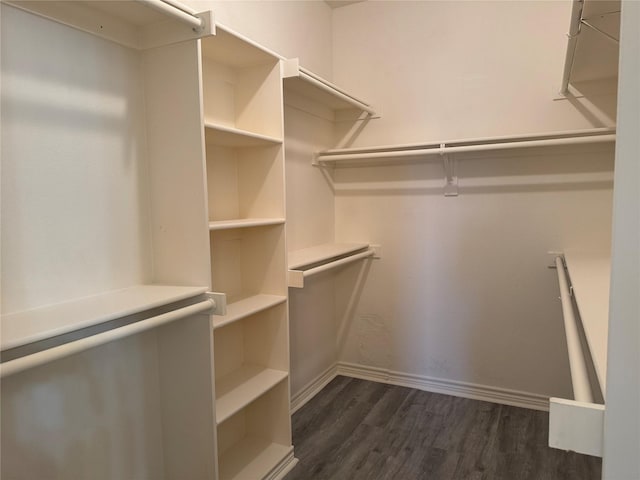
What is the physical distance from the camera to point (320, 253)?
8.54 feet

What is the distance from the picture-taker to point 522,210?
2650 millimetres

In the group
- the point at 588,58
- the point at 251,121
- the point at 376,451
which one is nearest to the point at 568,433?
the point at 376,451

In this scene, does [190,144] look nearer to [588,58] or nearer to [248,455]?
[248,455]

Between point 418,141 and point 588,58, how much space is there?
1046 mm

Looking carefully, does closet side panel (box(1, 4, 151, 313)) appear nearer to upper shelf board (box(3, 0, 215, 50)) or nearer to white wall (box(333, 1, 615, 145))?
upper shelf board (box(3, 0, 215, 50))

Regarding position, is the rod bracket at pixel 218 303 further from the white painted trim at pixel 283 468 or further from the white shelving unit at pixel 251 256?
the white painted trim at pixel 283 468

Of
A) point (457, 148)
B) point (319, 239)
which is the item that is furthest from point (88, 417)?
point (457, 148)

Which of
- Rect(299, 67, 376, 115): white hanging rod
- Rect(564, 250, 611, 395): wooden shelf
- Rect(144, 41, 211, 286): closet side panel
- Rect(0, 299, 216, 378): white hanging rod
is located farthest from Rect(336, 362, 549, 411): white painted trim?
Rect(0, 299, 216, 378): white hanging rod

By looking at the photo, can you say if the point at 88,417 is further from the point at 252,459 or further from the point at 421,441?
the point at 421,441

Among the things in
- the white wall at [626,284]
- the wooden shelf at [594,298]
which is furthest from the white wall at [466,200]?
the white wall at [626,284]

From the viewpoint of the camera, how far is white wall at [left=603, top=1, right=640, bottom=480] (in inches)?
26.0

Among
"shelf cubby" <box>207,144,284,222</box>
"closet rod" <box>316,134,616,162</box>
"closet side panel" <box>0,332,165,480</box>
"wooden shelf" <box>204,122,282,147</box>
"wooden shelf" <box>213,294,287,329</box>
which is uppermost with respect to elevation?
"closet rod" <box>316,134,616,162</box>

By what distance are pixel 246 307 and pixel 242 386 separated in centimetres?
37

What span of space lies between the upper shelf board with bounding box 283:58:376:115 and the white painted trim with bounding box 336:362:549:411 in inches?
73.0
